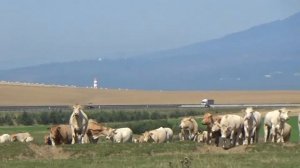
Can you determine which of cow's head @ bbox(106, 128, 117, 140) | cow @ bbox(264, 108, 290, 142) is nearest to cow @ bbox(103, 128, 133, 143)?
cow's head @ bbox(106, 128, 117, 140)

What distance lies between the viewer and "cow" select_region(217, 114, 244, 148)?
41.5 m

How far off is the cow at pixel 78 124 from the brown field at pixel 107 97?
106 metres

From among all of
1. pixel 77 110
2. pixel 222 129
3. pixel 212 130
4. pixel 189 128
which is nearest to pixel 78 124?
pixel 77 110

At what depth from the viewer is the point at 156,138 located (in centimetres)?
4953

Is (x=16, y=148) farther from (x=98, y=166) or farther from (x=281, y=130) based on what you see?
(x=281, y=130)

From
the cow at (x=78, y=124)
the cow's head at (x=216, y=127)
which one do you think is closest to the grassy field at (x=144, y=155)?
the cow's head at (x=216, y=127)

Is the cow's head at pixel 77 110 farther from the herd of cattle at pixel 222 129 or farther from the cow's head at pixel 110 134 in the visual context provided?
the cow's head at pixel 110 134

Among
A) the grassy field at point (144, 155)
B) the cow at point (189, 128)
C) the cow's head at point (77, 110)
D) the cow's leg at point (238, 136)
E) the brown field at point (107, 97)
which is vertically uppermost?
the brown field at point (107, 97)

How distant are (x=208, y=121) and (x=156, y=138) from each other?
734cm

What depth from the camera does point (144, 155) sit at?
35406 mm

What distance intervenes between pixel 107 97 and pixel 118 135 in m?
119

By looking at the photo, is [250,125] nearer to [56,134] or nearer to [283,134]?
[283,134]

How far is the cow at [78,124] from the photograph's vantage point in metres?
41.3

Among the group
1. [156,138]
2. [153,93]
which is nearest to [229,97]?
[153,93]
